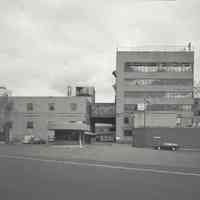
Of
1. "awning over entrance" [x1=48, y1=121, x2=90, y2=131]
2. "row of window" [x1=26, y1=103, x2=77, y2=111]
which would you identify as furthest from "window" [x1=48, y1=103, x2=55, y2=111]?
"awning over entrance" [x1=48, y1=121, x2=90, y2=131]

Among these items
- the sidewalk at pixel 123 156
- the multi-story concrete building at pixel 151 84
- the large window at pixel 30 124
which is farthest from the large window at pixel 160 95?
the sidewalk at pixel 123 156

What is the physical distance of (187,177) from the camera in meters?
11.6

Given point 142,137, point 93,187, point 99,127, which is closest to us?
point 93,187

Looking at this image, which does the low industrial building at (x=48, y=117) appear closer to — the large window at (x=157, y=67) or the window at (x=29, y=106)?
the window at (x=29, y=106)

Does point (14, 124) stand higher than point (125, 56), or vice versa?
point (125, 56)

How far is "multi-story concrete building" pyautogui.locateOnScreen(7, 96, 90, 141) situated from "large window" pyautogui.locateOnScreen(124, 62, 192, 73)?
1686cm

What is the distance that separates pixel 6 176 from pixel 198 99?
80479mm

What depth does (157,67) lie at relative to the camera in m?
81.3

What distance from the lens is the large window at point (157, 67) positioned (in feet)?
264

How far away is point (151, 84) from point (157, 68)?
5.05 meters

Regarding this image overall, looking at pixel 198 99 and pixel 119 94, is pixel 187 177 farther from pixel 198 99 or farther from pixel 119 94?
pixel 198 99

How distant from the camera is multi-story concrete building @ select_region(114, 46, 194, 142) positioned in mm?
77750

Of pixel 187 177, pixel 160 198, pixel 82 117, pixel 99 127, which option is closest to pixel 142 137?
pixel 82 117

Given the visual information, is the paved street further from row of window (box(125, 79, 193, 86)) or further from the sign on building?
row of window (box(125, 79, 193, 86))
